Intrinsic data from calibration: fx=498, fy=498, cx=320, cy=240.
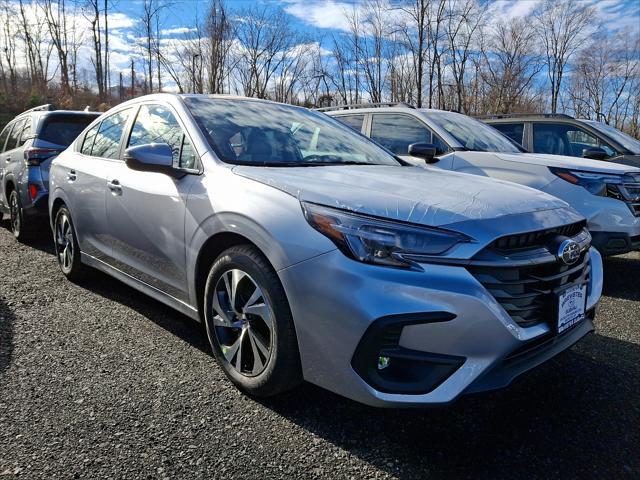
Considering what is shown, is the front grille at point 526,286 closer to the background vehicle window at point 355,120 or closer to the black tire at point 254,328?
the black tire at point 254,328

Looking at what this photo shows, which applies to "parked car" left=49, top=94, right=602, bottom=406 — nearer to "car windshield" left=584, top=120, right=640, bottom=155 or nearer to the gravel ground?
the gravel ground

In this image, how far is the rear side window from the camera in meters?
6.02

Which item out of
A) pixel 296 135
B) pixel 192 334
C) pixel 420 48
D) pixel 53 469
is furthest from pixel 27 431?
pixel 420 48

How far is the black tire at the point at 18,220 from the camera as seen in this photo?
19.6ft

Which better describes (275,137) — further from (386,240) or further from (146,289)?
(386,240)

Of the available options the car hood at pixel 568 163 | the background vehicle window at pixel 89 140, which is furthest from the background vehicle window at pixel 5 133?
the car hood at pixel 568 163

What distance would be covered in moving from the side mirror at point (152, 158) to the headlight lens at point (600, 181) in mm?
3616

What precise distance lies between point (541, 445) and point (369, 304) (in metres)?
1.00

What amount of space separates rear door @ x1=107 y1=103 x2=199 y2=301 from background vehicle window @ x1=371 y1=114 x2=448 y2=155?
3.06 meters

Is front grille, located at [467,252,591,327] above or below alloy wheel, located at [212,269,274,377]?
above

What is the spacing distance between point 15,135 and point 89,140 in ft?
11.5

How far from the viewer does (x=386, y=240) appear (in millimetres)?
1938

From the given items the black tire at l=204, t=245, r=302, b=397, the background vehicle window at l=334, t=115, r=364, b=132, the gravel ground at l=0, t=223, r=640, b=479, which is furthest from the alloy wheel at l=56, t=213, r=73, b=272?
the background vehicle window at l=334, t=115, r=364, b=132

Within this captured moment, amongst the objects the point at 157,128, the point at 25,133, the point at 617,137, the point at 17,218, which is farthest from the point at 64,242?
the point at 617,137
